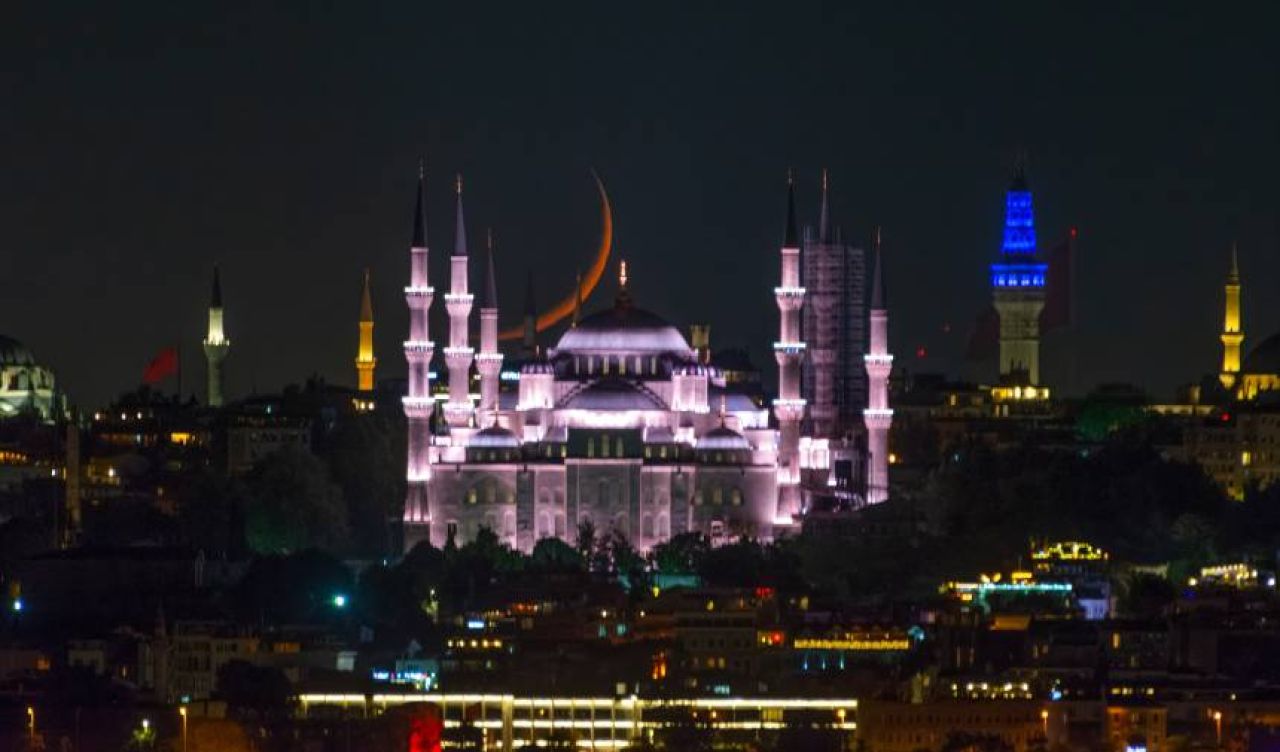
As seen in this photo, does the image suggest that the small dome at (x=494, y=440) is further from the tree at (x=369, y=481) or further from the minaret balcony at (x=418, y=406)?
the tree at (x=369, y=481)

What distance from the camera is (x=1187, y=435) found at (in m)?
116

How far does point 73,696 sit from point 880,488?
26.0 metres

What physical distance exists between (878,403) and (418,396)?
8834 millimetres

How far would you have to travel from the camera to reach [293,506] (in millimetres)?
108562

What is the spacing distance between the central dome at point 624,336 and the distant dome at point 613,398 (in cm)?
205

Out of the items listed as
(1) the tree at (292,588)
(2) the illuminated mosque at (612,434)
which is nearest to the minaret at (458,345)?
(2) the illuminated mosque at (612,434)

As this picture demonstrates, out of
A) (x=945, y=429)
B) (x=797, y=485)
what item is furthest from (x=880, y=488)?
(x=945, y=429)

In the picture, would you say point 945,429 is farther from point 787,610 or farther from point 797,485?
point 787,610

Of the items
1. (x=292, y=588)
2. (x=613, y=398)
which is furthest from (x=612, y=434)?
(x=292, y=588)

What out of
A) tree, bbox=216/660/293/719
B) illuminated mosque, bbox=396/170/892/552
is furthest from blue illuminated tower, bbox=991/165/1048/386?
tree, bbox=216/660/293/719

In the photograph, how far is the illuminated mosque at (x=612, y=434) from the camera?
108000 millimetres

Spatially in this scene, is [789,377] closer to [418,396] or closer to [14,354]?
[418,396]

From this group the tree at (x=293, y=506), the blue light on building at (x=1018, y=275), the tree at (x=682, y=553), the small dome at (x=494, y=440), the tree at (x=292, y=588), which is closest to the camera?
the tree at (x=292, y=588)

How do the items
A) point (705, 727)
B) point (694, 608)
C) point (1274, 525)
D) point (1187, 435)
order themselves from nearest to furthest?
point (705, 727) < point (694, 608) < point (1274, 525) < point (1187, 435)
